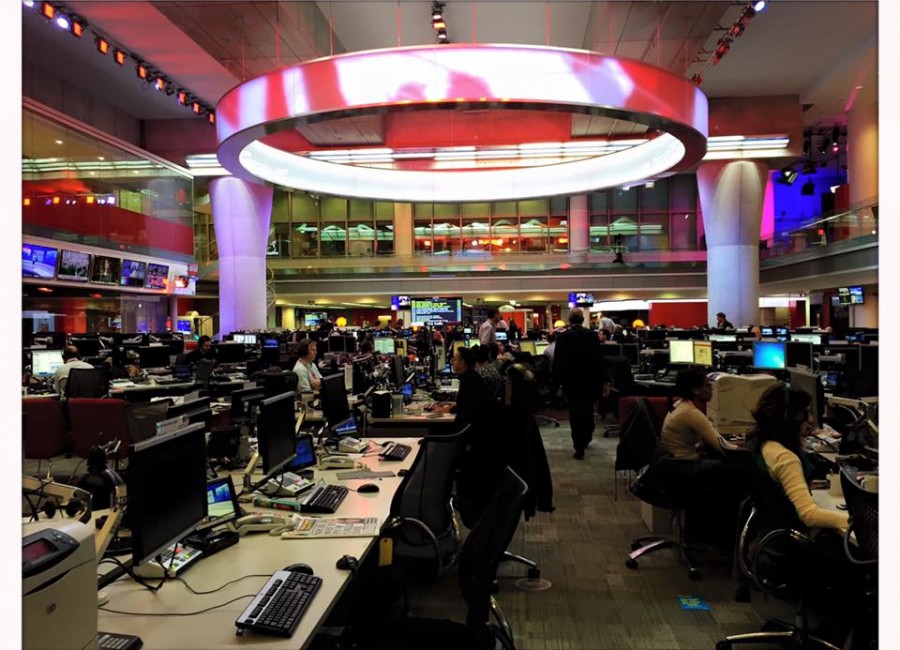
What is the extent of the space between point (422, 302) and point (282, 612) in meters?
13.9

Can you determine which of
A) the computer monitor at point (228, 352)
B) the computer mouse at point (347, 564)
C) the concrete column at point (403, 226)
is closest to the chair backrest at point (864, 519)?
the computer mouse at point (347, 564)

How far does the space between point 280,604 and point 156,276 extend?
606 inches

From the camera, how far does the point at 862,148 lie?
14.6 meters

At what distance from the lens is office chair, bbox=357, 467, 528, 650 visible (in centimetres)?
192

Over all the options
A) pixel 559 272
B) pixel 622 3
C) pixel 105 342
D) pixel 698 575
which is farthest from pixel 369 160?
pixel 559 272

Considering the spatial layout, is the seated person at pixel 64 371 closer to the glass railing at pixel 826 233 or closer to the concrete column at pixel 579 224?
the glass railing at pixel 826 233

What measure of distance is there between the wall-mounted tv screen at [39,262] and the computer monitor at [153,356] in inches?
103

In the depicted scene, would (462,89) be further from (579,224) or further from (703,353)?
(579,224)

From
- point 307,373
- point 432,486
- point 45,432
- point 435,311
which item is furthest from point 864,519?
point 435,311

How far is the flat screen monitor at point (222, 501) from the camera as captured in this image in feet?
8.47

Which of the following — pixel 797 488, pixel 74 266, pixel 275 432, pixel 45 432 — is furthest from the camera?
pixel 74 266

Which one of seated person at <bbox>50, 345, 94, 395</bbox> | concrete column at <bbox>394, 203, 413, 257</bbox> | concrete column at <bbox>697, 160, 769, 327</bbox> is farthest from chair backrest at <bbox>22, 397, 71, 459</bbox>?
concrete column at <bbox>394, 203, 413, 257</bbox>

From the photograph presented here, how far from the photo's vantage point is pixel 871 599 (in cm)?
234

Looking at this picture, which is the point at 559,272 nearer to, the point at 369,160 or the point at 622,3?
the point at 369,160
